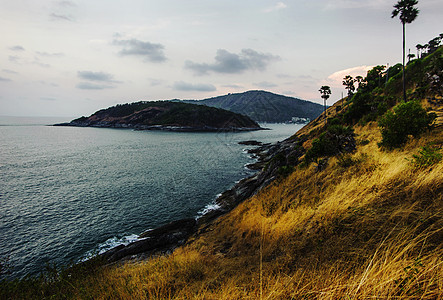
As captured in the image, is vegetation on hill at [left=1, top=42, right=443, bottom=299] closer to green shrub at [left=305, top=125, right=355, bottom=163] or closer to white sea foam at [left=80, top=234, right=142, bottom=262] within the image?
green shrub at [left=305, top=125, right=355, bottom=163]

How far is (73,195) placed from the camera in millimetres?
27500

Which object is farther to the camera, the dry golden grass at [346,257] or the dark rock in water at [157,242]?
the dark rock in water at [157,242]

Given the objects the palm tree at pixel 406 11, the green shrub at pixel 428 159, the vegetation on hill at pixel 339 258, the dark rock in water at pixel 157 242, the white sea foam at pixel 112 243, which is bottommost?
the white sea foam at pixel 112 243

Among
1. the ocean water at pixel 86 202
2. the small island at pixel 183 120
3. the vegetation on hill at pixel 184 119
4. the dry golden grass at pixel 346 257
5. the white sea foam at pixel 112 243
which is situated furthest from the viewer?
the vegetation on hill at pixel 184 119

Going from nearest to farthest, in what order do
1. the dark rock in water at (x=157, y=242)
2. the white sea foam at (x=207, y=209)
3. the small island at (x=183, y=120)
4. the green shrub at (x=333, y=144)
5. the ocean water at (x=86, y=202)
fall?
the dark rock in water at (x=157, y=242) → the ocean water at (x=86, y=202) → the green shrub at (x=333, y=144) → the white sea foam at (x=207, y=209) → the small island at (x=183, y=120)

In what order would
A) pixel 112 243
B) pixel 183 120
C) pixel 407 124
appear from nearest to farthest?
pixel 407 124 → pixel 112 243 → pixel 183 120

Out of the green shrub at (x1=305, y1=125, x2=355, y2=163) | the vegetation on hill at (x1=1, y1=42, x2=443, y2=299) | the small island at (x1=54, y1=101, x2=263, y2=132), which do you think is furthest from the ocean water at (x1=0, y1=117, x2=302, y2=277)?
the small island at (x1=54, y1=101, x2=263, y2=132)

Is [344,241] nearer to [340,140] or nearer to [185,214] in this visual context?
[340,140]

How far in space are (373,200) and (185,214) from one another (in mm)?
19593

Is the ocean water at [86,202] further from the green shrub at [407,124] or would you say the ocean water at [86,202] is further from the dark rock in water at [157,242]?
the green shrub at [407,124]

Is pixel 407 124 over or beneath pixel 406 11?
beneath

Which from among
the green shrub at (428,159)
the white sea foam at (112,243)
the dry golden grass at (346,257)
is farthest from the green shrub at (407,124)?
the white sea foam at (112,243)

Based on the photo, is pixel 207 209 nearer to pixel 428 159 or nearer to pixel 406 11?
pixel 428 159

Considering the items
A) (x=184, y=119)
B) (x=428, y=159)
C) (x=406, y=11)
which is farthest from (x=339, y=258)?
(x=184, y=119)
